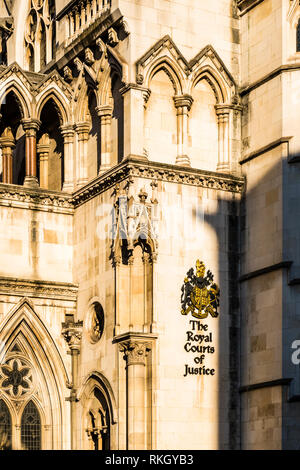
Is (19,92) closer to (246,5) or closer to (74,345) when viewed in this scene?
(246,5)

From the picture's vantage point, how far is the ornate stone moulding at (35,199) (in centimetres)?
3294

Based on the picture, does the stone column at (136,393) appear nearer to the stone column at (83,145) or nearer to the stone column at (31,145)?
the stone column at (83,145)

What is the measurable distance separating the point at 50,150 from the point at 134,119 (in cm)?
508

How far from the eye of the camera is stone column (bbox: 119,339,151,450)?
30141mm

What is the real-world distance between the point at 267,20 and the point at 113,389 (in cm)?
984

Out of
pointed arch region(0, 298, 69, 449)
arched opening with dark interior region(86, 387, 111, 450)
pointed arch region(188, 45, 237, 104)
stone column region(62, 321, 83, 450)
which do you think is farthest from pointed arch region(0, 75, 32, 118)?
arched opening with dark interior region(86, 387, 111, 450)

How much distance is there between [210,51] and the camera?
33031 mm

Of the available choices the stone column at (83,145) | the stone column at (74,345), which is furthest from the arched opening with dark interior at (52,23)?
the stone column at (74,345)

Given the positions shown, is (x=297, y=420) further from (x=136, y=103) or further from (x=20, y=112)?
(x=20, y=112)

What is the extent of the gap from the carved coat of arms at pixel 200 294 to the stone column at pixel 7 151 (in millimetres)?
7562

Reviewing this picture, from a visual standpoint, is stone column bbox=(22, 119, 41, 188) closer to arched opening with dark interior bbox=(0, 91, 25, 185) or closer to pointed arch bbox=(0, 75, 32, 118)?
pointed arch bbox=(0, 75, 32, 118)

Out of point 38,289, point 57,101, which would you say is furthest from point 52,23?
point 38,289

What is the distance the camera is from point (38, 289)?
1293 inches
